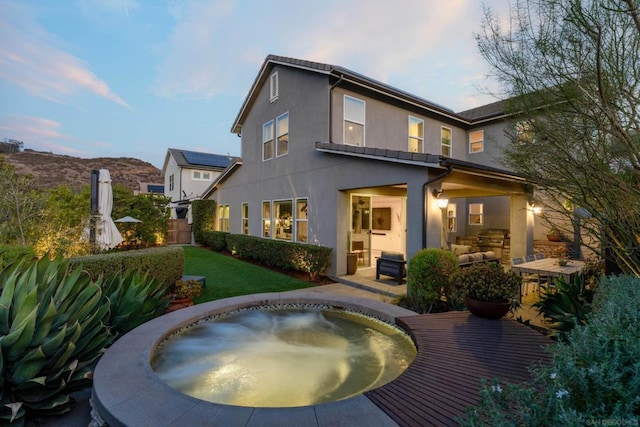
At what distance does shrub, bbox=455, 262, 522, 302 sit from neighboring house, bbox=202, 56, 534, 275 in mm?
2186

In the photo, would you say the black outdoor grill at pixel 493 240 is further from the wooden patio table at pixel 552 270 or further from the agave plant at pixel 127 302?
the agave plant at pixel 127 302

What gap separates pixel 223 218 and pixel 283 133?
842cm

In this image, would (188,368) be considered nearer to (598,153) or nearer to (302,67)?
(598,153)

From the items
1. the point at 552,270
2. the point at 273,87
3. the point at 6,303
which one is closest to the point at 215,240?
the point at 273,87

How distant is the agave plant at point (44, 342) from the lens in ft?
9.33

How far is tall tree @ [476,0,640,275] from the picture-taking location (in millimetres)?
3367

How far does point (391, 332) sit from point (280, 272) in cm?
644

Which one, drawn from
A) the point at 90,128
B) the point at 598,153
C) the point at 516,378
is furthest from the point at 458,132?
the point at 90,128

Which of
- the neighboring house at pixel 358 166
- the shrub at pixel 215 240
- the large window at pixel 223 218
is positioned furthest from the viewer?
the large window at pixel 223 218

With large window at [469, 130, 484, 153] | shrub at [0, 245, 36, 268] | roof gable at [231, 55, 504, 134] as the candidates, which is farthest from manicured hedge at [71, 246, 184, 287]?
large window at [469, 130, 484, 153]

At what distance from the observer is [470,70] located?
16.8 feet

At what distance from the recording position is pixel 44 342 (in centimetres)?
308

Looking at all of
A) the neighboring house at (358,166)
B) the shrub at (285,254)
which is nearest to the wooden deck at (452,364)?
the neighboring house at (358,166)

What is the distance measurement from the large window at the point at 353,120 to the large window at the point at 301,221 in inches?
116
